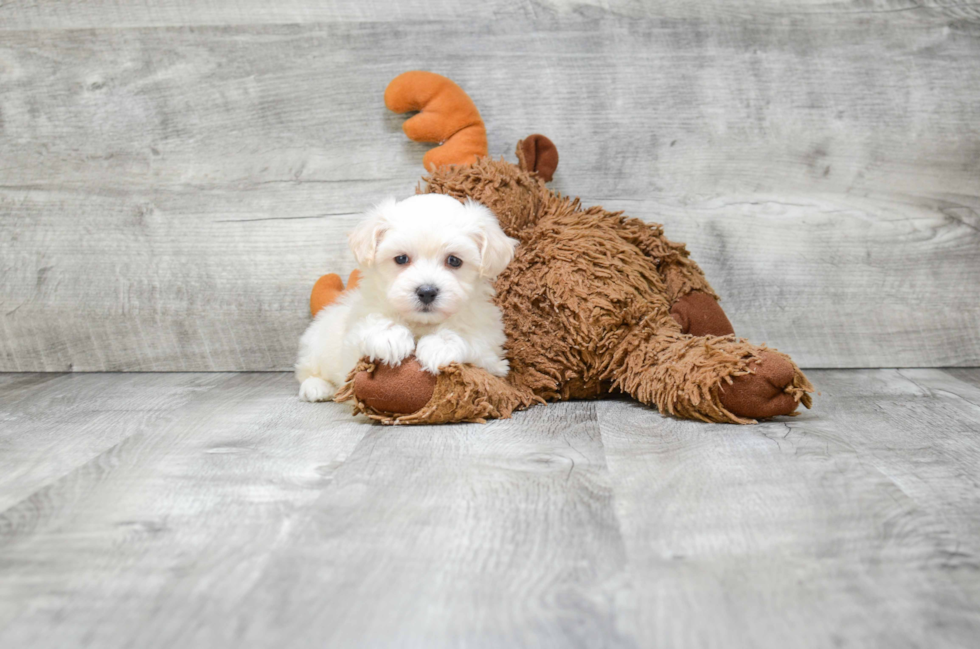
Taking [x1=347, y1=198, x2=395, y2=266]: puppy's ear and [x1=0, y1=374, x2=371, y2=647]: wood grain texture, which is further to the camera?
[x1=347, y1=198, x2=395, y2=266]: puppy's ear

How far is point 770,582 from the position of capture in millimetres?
814

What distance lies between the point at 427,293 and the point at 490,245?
156 millimetres

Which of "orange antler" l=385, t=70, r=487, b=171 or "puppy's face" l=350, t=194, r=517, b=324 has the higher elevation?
"orange antler" l=385, t=70, r=487, b=171

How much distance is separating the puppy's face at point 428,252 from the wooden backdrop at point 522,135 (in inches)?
22.3

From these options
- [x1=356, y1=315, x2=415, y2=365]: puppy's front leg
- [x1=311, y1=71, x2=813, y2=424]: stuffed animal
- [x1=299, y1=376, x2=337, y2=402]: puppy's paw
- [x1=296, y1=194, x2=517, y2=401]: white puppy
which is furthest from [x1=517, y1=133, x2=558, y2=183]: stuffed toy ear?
[x1=299, y1=376, x2=337, y2=402]: puppy's paw

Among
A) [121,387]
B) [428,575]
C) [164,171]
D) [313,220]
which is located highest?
[164,171]

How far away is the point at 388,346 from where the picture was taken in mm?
1457

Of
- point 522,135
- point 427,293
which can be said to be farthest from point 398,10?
point 427,293

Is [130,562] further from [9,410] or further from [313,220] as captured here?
[313,220]

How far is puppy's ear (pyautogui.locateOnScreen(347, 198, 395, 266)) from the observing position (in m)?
1.48

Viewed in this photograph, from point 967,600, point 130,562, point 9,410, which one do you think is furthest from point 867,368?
point 9,410

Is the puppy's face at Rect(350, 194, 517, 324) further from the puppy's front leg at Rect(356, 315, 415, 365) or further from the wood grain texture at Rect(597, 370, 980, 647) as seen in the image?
the wood grain texture at Rect(597, 370, 980, 647)

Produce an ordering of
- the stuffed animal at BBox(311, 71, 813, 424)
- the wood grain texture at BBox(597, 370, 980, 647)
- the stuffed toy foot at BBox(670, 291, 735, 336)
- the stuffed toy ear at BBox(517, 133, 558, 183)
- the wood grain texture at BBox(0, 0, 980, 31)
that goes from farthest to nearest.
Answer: the wood grain texture at BBox(0, 0, 980, 31) → the stuffed toy ear at BBox(517, 133, 558, 183) → the stuffed toy foot at BBox(670, 291, 735, 336) → the stuffed animal at BBox(311, 71, 813, 424) → the wood grain texture at BBox(597, 370, 980, 647)

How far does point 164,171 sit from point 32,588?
1471 mm
